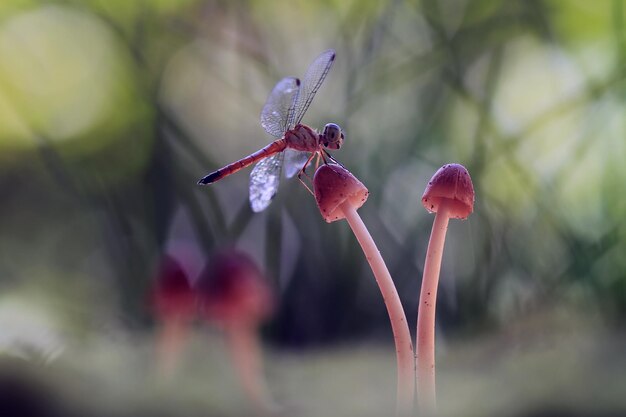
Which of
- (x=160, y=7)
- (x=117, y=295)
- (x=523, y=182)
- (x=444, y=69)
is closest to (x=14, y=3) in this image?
(x=160, y=7)

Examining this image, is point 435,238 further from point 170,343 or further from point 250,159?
point 170,343

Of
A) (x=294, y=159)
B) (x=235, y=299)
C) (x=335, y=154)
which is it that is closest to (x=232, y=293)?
(x=235, y=299)

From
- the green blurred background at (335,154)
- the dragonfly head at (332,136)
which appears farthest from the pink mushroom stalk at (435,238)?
the green blurred background at (335,154)

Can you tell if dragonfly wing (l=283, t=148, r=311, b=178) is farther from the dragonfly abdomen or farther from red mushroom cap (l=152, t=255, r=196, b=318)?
red mushroom cap (l=152, t=255, r=196, b=318)

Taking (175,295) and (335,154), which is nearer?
(175,295)

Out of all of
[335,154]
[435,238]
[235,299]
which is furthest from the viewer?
[335,154]

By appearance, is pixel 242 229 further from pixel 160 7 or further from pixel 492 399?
pixel 492 399
